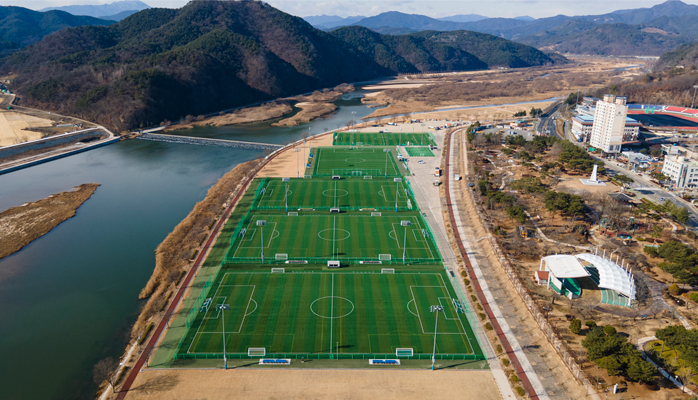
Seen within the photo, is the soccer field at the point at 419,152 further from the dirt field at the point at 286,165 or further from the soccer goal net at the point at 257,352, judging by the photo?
the soccer goal net at the point at 257,352

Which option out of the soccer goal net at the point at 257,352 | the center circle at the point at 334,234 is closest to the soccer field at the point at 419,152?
the center circle at the point at 334,234

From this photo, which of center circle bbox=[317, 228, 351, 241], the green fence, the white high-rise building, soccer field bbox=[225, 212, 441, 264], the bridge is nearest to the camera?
the green fence

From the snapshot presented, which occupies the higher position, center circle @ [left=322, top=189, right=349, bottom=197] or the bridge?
the bridge

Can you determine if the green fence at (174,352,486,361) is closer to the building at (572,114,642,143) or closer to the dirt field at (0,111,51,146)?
the building at (572,114,642,143)

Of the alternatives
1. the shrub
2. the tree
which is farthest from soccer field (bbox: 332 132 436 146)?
the tree

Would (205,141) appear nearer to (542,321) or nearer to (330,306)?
(330,306)

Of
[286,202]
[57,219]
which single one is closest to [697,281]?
[286,202]

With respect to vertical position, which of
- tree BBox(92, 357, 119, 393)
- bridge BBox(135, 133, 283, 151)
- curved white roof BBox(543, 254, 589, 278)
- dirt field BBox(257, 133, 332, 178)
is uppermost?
bridge BBox(135, 133, 283, 151)
